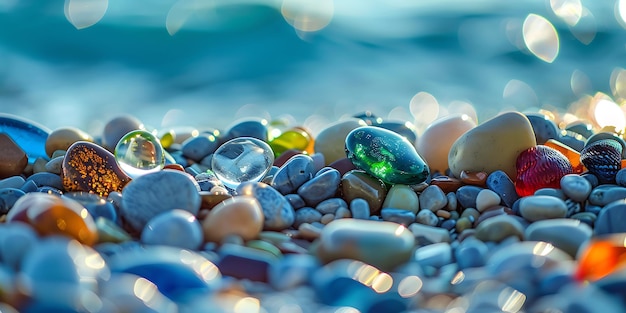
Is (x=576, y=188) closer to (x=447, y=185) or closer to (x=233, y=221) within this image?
(x=447, y=185)

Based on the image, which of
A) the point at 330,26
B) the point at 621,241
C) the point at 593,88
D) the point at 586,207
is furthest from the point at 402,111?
the point at 621,241

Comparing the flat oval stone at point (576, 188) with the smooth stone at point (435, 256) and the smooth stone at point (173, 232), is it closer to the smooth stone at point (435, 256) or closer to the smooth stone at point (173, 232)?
the smooth stone at point (435, 256)

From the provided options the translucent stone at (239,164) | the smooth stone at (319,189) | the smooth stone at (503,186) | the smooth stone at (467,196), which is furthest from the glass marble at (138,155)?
the smooth stone at (503,186)

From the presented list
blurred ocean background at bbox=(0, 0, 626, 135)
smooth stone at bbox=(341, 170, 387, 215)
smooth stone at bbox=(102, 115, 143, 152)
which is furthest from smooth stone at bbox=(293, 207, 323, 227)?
blurred ocean background at bbox=(0, 0, 626, 135)

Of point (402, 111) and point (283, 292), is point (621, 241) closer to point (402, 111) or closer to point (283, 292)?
point (283, 292)

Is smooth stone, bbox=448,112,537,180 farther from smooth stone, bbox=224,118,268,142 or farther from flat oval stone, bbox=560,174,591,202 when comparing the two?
smooth stone, bbox=224,118,268,142

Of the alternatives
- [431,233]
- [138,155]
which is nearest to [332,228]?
[431,233]
